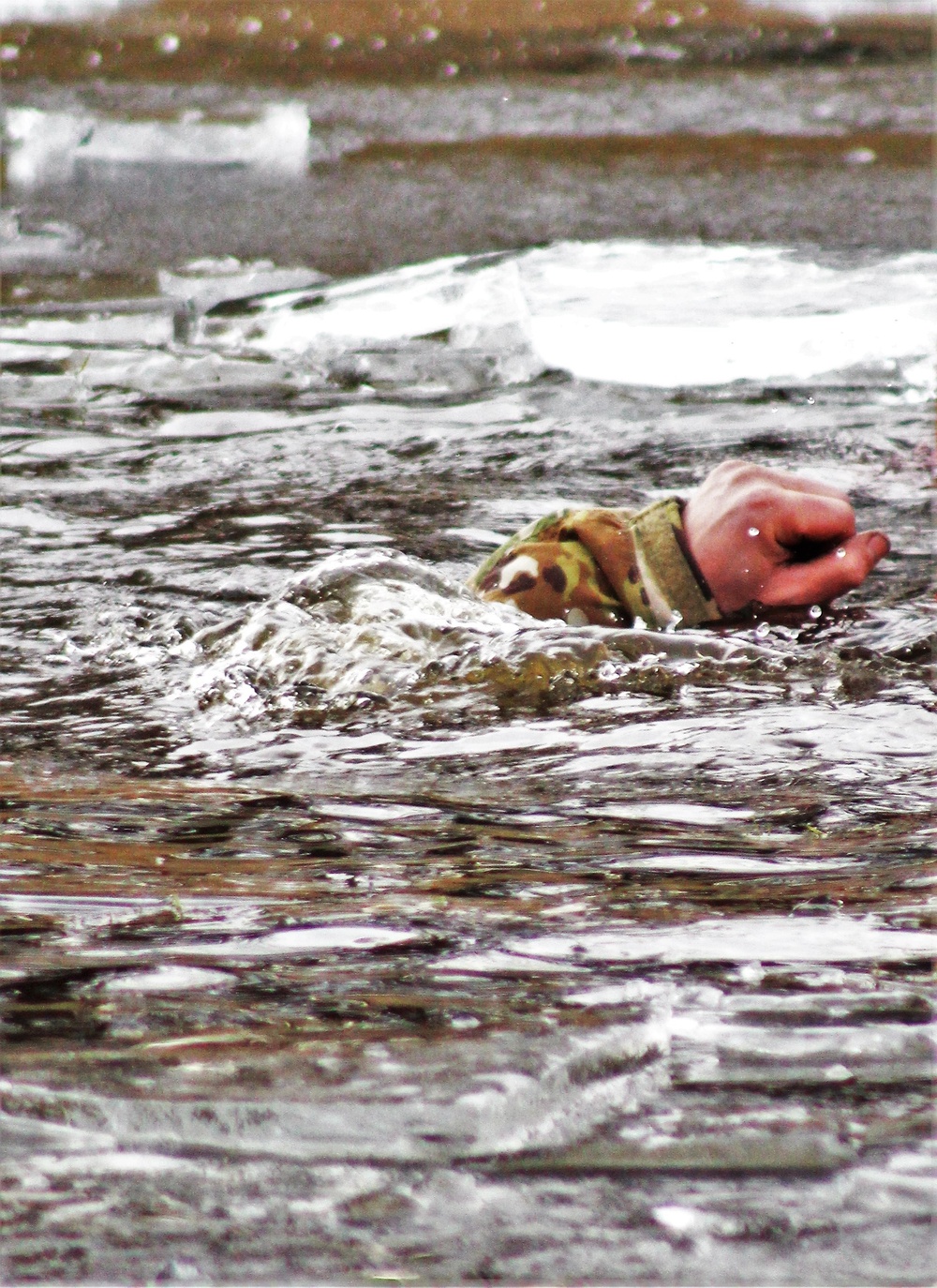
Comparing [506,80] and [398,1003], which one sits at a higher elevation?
[506,80]

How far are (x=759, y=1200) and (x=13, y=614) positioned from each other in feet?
6.58

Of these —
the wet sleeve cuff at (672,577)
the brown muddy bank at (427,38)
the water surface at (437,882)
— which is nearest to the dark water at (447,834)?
the water surface at (437,882)

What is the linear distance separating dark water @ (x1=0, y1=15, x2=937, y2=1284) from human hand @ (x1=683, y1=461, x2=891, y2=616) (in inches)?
2.9

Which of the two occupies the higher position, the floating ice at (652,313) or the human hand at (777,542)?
the floating ice at (652,313)

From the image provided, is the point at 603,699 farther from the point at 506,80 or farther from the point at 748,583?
the point at 506,80

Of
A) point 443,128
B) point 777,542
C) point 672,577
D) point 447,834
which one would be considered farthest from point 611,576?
point 443,128

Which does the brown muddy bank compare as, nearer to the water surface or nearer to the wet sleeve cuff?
the water surface

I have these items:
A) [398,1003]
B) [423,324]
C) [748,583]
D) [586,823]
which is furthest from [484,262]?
[398,1003]

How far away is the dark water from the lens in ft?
2.82

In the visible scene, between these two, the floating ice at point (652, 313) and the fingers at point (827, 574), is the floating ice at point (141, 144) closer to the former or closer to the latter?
the floating ice at point (652, 313)

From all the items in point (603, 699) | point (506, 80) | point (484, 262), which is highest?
point (506, 80)

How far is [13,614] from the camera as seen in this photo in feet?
8.55

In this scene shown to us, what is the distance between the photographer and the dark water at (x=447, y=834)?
2.82 ft

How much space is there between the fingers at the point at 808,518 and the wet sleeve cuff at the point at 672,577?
0.47 ft
